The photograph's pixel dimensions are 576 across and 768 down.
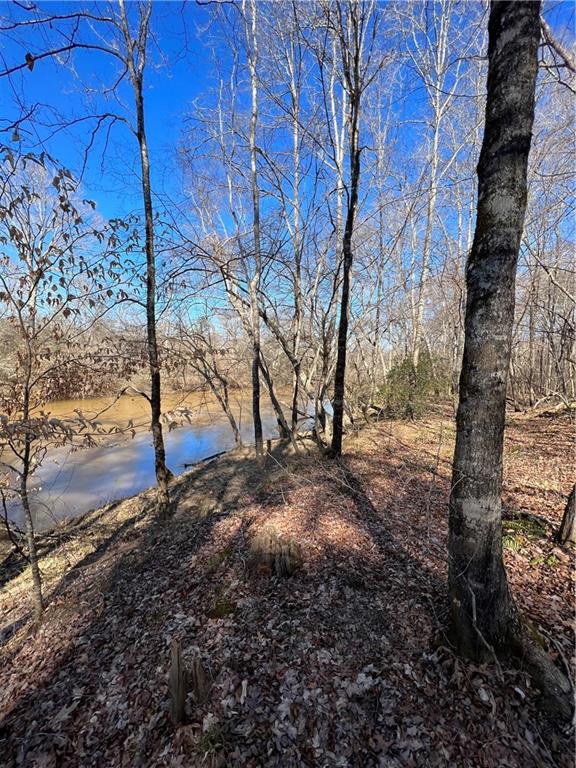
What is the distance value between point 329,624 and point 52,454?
1436 centimetres

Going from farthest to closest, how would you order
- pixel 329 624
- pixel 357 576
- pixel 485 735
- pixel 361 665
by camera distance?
1. pixel 357 576
2. pixel 329 624
3. pixel 361 665
4. pixel 485 735

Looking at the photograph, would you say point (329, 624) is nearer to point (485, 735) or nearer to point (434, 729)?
point (434, 729)

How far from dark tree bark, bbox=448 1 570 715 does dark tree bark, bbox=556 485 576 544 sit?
1.68 m

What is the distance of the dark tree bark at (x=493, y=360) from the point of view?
189 cm

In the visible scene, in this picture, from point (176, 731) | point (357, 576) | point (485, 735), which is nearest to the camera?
point (485, 735)

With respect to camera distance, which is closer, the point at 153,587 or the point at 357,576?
the point at 357,576

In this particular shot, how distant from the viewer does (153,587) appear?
398 centimetres

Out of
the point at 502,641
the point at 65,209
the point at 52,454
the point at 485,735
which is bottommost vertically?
the point at 52,454

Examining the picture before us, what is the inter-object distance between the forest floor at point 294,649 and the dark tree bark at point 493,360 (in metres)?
0.22

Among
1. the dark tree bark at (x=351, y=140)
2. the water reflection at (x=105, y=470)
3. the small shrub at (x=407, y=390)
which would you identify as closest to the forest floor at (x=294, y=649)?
the dark tree bark at (x=351, y=140)

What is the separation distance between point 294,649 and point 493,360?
2695 millimetres

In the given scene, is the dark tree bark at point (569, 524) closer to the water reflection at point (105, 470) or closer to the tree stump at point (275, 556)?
the tree stump at point (275, 556)

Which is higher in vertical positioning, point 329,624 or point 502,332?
point 502,332

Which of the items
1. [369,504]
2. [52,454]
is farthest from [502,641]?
[52,454]
